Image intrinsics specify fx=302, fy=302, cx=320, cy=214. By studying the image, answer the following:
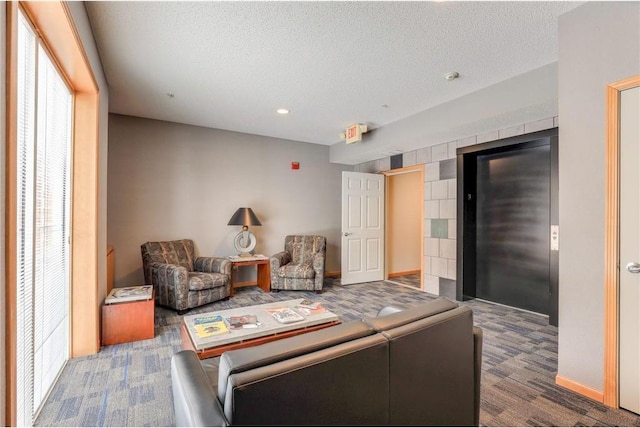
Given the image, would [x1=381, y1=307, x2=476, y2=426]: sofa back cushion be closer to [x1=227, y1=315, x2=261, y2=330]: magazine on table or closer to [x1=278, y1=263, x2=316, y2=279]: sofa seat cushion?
[x1=227, y1=315, x2=261, y2=330]: magazine on table

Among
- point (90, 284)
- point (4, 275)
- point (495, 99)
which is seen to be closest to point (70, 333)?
point (90, 284)

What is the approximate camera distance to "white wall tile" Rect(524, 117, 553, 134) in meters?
3.22

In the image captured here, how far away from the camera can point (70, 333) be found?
96.3 inches

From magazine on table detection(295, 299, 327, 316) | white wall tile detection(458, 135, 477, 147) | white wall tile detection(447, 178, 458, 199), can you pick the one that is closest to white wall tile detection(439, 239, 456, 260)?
white wall tile detection(447, 178, 458, 199)

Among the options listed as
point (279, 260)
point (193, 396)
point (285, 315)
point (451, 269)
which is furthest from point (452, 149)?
point (193, 396)

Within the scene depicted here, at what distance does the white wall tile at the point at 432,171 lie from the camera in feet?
14.7

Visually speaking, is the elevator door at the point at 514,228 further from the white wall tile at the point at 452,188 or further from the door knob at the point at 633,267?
the door knob at the point at 633,267

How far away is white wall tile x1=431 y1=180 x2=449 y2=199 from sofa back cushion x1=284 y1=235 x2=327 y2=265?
6.08 ft

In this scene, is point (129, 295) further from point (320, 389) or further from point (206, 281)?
point (320, 389)

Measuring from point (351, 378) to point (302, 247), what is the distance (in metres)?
4.10

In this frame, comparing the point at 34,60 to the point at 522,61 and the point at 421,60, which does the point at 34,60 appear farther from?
the point at 522,61

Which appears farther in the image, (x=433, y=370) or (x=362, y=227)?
(x=362, y=227)

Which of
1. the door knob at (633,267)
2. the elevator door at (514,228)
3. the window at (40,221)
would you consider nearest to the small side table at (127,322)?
the window at (40,221)

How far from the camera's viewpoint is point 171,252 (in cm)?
413
